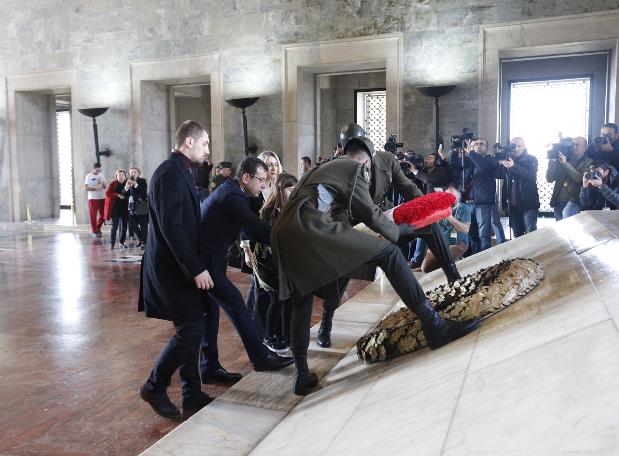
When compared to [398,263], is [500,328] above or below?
below

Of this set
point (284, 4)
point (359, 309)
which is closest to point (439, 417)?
point (359, 309)

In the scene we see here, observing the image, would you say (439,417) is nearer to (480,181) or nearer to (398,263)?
(398,263)

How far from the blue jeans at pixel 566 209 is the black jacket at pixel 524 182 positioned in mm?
439

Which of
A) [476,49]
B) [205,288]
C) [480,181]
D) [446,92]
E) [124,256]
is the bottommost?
[124,256]

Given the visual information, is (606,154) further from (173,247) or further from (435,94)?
(173,247)

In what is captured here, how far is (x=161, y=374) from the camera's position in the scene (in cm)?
353

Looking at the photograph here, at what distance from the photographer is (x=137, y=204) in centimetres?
1132

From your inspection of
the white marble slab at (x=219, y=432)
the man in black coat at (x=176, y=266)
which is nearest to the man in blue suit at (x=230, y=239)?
the man in black coat at (x=176, y=266)

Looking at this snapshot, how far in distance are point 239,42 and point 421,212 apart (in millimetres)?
10785

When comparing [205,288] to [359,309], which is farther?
[359,309]

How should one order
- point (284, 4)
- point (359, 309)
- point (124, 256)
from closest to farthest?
point (359, 309) < point (124, 256) < point (284, 4)

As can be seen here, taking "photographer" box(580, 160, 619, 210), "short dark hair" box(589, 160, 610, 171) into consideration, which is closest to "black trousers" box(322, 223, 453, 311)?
"photographer" box(580, 160, 619, 210)

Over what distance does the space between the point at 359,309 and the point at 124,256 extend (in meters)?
6.00

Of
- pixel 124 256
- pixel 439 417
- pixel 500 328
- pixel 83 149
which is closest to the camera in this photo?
pixel 439 417
